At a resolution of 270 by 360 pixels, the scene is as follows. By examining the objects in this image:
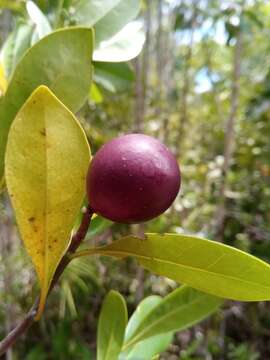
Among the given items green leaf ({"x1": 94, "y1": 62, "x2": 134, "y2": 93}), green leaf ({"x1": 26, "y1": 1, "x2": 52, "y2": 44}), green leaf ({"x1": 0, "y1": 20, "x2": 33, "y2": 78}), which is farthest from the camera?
green leaf ({"x1": 94, "y1": 62, "x2": 134, "y2": 93})

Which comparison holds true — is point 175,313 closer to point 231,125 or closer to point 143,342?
point 143,342

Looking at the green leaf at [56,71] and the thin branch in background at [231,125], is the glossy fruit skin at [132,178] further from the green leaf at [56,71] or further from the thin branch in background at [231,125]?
the thin branch in background at [231,125]

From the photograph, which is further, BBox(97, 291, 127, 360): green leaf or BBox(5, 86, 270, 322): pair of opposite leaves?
BBox(97, 291, 127, 360): green leaf

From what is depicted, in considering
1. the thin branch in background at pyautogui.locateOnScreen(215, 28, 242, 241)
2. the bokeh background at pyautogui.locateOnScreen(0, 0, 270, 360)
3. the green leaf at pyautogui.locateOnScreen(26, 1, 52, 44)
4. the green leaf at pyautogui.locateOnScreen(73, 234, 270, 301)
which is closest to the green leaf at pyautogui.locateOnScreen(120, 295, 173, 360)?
the green leaf at pyautogui.locateOnScreen(73, 234, 270, 301)

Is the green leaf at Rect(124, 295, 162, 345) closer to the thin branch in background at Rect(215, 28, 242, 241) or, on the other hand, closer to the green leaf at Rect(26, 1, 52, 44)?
the green leaf at Rect(26, 1, 52, 44)

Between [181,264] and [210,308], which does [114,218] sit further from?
[210,308]
